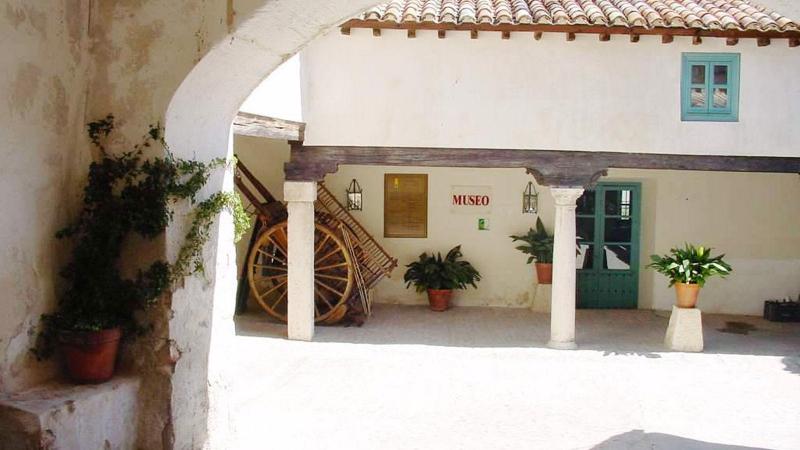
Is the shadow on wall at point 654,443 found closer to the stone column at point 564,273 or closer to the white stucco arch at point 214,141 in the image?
the stone column at point 564,273

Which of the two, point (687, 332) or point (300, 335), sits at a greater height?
point (687, 332)

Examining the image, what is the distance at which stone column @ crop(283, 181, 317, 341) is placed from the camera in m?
9.11

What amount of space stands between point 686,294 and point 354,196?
5.25m

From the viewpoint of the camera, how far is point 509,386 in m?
7.37

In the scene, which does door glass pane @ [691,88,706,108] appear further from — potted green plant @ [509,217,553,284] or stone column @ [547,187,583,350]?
potted green plant @ [509,217,553,284]

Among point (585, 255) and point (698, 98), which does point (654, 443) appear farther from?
point (585, 255)

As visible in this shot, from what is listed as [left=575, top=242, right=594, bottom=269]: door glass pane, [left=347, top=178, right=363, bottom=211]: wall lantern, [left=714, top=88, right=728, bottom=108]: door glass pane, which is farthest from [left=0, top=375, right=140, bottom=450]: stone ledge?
[left=575, top=242, right=594, bottom=269]: door glass pane

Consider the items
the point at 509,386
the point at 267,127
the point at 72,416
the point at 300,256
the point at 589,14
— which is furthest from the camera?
the point at 300,256

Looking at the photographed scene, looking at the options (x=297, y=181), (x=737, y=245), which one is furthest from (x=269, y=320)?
(x=737, y=245)

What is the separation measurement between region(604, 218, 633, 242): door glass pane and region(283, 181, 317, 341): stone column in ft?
16.8

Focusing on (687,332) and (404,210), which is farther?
(404,210)

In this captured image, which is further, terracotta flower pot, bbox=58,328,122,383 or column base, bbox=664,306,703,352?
column base, bbox=664,306,703,352

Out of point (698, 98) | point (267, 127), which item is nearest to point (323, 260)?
point (267, 127)

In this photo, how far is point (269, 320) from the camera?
10.4 m
